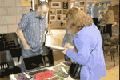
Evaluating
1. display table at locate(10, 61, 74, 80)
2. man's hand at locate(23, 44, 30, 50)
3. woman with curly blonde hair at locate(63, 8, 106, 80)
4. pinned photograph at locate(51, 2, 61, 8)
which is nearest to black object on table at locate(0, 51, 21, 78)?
man's hand at locate(23, 44, 30, 50)

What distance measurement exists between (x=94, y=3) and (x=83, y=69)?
189 inches

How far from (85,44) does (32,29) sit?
1374 millimetres

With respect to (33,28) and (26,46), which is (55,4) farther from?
(26,46)

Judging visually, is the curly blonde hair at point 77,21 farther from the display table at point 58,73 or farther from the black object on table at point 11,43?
the black object on table at point 11,43

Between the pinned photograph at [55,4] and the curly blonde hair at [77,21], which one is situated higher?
the pinned photograph at [55,4]

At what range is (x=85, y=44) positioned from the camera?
1.20m

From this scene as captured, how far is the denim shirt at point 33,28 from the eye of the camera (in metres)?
2.31

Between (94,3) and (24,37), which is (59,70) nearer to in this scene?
(24,37)

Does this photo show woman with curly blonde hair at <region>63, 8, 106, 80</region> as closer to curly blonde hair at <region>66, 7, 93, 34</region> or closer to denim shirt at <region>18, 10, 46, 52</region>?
curly blonde hair at <region>66, 7, 93, 34</region>

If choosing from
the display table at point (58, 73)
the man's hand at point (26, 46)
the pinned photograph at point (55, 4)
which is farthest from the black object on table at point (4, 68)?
the pinned photograph at point (55, 4)

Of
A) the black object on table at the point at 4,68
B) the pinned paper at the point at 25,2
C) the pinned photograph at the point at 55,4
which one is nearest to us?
the black object on table at the point at 4,68

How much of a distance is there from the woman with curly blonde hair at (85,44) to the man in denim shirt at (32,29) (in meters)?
1.09

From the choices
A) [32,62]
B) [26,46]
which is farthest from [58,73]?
[26,46]

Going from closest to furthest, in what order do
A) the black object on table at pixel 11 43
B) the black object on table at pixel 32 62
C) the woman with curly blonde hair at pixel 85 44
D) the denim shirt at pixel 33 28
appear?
the woman with curly blonde hair at pixel 85 44
the black object on table at pixel 32 62
the denim shirt at pixel 33 28
the black object on table at pixel 11 43
